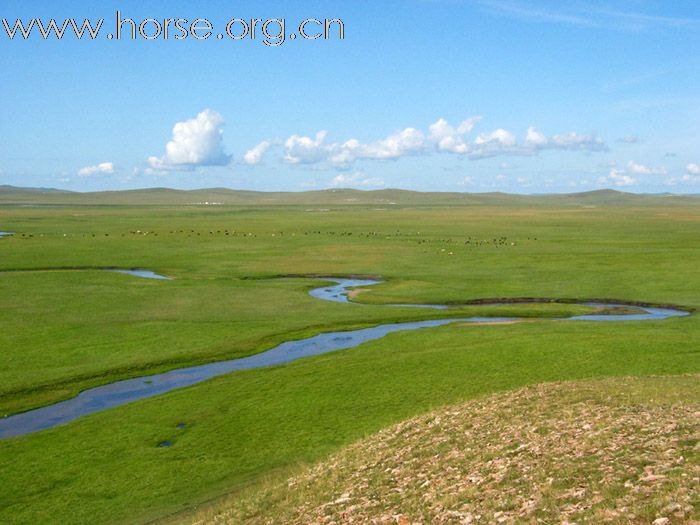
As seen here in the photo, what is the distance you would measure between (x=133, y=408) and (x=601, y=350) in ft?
94.1

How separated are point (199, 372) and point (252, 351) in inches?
229

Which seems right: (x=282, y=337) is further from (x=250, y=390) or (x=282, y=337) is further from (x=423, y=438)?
(x=423, y=438)

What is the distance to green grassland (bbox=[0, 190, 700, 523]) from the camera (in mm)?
27516

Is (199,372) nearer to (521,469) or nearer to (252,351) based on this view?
(252,351)

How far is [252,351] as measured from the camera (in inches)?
1902

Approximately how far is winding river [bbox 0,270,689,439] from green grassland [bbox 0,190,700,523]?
4.30 feet

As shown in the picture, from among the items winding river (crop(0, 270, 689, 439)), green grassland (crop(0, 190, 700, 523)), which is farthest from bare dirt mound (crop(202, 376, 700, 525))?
winding river (crop(0, 270, 689, 439))

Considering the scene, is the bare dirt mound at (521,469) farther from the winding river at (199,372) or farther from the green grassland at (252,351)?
the winding river at (199,372)

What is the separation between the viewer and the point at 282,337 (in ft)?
172

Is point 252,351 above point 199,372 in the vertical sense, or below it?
above

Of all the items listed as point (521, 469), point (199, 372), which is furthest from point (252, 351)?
point (521, 469)

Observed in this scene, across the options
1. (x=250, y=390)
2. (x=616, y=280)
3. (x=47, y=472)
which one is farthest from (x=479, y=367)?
(x=616, y=280)

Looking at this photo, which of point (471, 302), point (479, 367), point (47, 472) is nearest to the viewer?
point (47, 472)

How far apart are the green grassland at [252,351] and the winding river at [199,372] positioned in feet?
4.30
